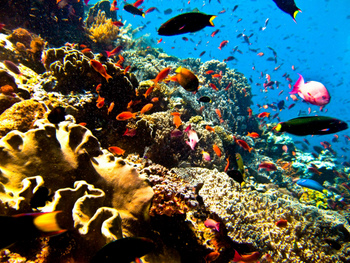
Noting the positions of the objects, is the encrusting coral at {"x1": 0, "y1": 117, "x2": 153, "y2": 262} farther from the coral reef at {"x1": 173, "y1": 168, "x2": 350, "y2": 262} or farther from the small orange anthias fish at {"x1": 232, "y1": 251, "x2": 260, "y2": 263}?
the coral reef at {"x1": 173, "y1": 168, "x2": 350, "y2": 262}

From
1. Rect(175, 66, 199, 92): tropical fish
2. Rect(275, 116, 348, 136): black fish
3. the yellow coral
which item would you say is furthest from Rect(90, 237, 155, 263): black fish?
the yellow coral

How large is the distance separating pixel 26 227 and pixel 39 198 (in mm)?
737

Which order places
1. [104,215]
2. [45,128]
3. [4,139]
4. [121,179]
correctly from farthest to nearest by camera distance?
[121,179] → [45,128] → [4,139] → [104,215]

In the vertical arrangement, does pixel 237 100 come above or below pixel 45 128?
above

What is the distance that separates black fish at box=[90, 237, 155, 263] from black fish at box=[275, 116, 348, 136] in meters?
1.87

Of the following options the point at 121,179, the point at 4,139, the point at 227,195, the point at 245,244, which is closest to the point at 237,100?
the point at 227,195

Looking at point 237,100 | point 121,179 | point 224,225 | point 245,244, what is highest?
point 237,100

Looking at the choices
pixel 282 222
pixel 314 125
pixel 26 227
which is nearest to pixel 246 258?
pixel 282 222

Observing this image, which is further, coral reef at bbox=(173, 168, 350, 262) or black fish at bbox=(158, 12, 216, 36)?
coral reef at bbox=(173, 168, 350, 262)

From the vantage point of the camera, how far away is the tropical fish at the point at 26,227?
103 cm

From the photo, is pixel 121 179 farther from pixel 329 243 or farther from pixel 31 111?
pixel 329 243

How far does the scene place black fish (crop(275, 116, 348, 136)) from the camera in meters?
1.76

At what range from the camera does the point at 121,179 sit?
225cm

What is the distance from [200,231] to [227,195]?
1.35 meters
